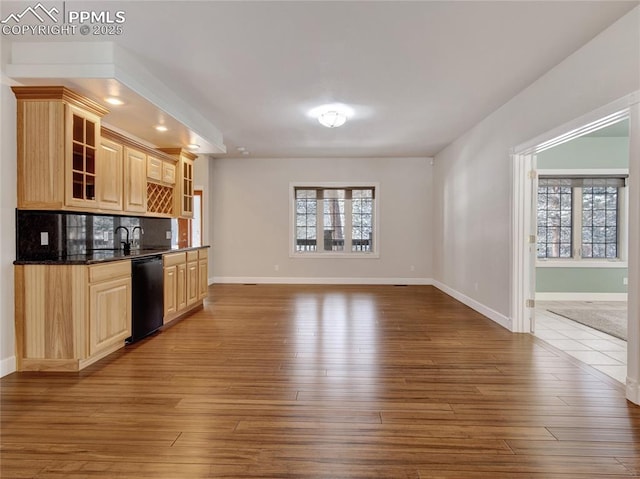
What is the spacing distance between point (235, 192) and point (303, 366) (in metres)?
5.81

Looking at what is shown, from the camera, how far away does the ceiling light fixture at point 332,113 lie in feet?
15.6

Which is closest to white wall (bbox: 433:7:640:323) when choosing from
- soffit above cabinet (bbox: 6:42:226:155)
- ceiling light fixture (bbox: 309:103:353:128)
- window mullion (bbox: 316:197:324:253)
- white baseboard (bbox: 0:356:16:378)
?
ceiling light fixture (bbox: 309:103:353:128)

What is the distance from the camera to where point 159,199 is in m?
5.54

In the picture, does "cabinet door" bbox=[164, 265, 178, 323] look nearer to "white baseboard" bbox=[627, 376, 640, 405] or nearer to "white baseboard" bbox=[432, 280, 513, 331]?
"white baseboard" bbox=[432, 280, 513, 331]

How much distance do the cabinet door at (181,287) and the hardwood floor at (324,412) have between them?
85 centimetres

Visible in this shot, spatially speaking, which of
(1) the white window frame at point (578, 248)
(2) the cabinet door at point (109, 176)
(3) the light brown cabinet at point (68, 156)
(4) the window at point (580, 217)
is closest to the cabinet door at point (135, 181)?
(3) the light brown cabinet at point (68, 156)

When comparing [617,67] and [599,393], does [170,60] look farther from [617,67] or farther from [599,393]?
[599,393]

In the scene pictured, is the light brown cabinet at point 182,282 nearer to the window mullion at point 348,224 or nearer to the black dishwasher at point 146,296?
the black dishwasher at point 146,296

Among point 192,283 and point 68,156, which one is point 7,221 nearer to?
point 68,156

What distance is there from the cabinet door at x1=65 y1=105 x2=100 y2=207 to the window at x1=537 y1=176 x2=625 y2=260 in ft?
22.8

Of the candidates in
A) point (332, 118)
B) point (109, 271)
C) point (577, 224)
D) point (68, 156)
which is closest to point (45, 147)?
point (68, 156)

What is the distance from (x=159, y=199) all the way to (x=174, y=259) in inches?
45.7

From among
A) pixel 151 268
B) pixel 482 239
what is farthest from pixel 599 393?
pixel 151 268

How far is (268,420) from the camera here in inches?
93.4
